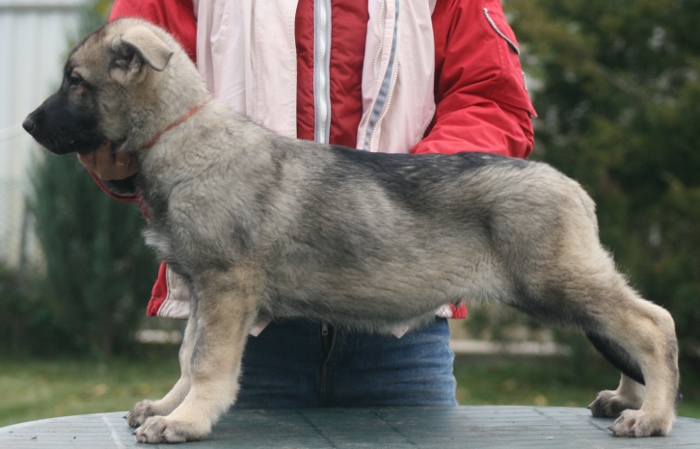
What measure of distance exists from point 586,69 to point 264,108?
647cm

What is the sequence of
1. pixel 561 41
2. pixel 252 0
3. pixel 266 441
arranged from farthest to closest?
pixel 561 41
pixel 252 0
pixel 266 441

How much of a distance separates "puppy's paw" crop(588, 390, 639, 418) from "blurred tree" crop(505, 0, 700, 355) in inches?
198

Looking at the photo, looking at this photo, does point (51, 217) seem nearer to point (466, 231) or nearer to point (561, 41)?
point (561, 41)

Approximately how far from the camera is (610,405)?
418cm

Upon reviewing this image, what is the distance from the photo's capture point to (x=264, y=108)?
4137mm

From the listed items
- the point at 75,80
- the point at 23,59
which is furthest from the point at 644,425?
the point at 23,59

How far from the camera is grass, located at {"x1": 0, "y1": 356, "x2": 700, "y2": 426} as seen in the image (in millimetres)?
9492

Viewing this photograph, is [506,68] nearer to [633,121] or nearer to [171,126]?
[171,126]

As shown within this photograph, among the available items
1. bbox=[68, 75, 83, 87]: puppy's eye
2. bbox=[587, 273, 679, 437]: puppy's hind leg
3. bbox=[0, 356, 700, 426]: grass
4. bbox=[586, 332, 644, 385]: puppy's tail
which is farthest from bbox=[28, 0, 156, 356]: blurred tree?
bbox=[587, 273, 679, 437]: puppy's hind leg

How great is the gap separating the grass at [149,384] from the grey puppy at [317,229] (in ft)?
18.8

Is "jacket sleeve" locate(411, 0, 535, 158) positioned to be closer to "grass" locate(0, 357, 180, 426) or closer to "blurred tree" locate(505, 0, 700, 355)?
"blurred tree" locate(505, 0, 700, 355)

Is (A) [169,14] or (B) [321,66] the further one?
(A) [169,14]

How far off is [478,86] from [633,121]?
19.5 ft

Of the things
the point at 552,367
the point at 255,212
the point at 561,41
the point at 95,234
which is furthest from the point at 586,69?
the point at 255,212
